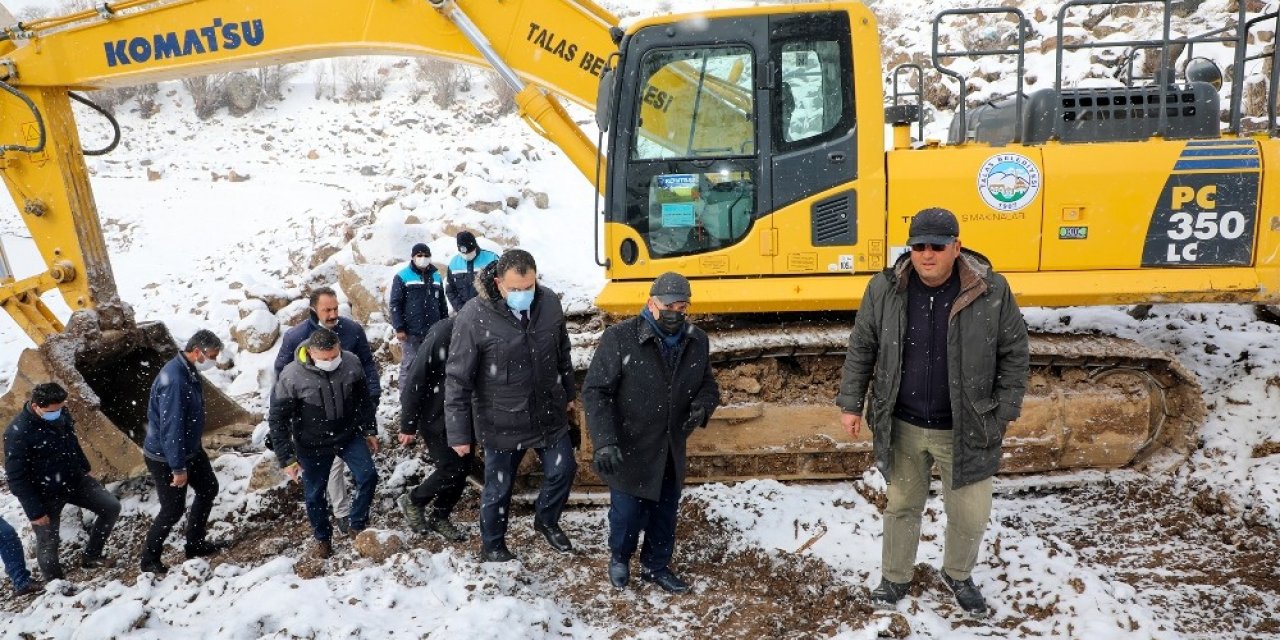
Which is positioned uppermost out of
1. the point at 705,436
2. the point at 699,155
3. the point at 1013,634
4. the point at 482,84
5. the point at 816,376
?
the point at 482,84

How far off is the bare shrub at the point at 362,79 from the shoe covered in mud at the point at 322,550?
20949 mm

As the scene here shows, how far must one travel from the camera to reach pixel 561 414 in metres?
4.55

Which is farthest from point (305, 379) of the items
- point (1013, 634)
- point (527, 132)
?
point (527, 132)

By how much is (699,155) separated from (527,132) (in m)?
14.7

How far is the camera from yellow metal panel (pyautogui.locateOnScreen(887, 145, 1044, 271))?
484 cm

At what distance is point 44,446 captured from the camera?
4906 mm

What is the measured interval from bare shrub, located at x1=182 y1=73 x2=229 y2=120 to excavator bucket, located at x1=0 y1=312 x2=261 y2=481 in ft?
61.0

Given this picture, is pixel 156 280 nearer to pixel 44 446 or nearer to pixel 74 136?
pixel 74 136

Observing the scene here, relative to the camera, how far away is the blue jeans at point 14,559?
492cm

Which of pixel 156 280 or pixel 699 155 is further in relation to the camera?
pixel 156 280

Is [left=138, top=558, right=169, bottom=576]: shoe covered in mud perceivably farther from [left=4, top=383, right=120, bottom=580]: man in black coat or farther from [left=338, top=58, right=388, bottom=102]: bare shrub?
[left=338, top=58, right=388, bottom=102]: bare shrub

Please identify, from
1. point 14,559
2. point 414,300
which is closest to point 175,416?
point 14,559

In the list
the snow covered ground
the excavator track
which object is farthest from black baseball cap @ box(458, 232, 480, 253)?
the excavator track

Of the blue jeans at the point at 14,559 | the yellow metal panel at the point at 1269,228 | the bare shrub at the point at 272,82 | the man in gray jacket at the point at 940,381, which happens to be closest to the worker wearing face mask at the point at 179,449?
the blue jeans at the point at 14,559
